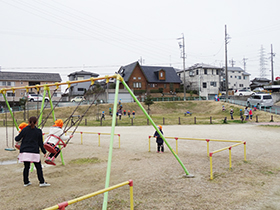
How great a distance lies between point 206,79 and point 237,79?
15860mm

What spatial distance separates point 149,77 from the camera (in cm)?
5200

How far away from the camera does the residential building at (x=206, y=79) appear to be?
2089 inches

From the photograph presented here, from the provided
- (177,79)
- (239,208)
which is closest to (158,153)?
(239,208)

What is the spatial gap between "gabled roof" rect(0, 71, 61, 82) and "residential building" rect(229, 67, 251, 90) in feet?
149

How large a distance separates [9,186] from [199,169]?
18.2 feet

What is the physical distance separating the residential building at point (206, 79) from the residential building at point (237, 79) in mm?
9811

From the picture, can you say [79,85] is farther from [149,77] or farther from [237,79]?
[237,79]

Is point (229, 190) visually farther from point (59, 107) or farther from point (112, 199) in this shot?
point (59, 107)

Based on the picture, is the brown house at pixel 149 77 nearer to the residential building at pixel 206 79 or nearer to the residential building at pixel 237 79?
the residential building at pixel 206 79

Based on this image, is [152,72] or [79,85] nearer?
[79,85]

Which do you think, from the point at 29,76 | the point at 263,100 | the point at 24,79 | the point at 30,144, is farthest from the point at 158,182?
the point at 29,76

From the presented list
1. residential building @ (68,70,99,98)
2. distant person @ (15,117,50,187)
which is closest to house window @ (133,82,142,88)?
residential building @ (68,70,99,98)

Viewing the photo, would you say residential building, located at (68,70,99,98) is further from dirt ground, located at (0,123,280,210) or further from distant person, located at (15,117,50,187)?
distant person, located at (15,117,50,187)

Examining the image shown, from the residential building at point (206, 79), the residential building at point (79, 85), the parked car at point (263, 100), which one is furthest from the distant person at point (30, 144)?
the residential building at point (206, 79)
